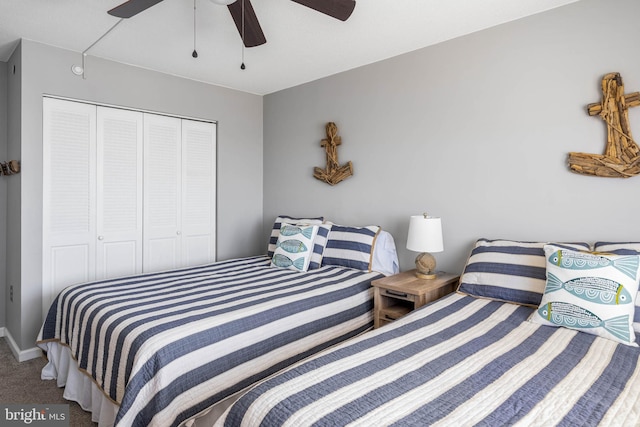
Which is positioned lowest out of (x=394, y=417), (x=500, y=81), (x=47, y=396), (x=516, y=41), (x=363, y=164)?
(x=47, y=396)

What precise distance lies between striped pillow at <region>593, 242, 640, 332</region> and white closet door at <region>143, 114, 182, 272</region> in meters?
3.35

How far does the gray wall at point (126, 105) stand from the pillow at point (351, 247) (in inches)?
54.3

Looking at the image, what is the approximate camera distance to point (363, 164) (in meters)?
3.31

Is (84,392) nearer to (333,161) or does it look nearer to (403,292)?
(403,292)

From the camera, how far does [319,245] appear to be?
311 centimetres

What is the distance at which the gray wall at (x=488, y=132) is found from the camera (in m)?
2.14

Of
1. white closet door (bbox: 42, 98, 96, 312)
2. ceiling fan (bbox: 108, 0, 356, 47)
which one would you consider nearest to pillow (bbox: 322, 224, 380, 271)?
ceiling fan (bbox: 108, 0, 356, 47)

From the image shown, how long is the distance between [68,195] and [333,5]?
2.53 metres

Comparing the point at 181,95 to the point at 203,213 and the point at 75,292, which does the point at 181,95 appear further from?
the point at 75,292

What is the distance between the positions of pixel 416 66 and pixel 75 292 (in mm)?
2904

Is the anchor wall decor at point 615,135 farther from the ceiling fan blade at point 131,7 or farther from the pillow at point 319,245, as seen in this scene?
the ceiling fan blade at point 131,7

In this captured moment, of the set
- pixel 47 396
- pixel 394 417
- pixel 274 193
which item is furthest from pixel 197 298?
pixel 274 193

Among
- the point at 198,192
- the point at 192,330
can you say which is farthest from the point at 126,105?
the point at 192,330

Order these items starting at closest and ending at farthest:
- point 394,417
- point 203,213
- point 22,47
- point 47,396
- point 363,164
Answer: point 394,417 → point 47,396 → point 22,47 → point 363,164 → point 203,213
